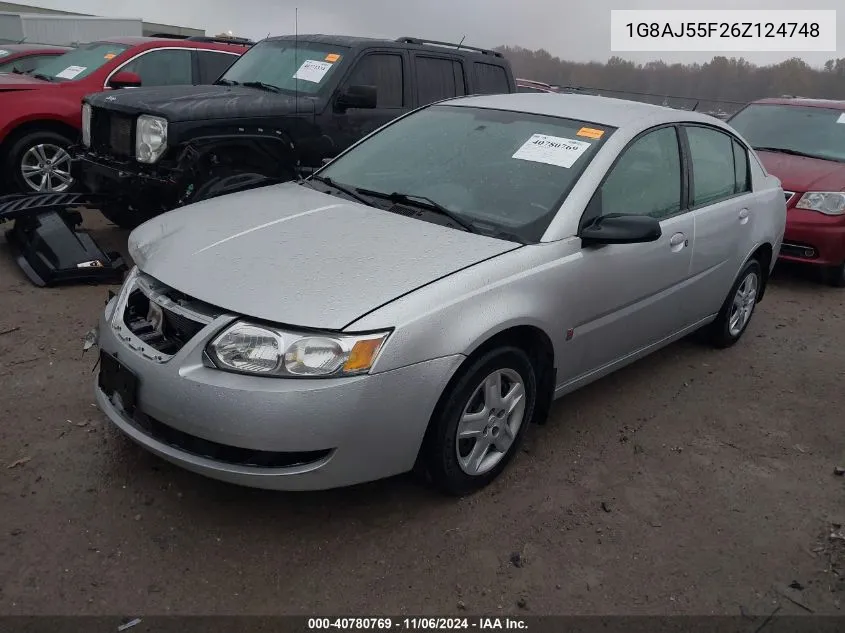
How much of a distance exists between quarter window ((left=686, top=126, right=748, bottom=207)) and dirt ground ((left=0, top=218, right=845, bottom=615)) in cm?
127

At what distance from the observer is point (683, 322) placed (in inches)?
166

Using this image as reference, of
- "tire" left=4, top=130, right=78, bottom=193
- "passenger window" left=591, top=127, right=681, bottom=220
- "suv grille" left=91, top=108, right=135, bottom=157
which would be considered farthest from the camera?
"tire" left=4, top=130, right=78, bottom=193

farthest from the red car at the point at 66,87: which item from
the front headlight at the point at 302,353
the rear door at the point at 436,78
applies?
the front headlight at the point at 302,353

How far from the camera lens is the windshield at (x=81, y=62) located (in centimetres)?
746

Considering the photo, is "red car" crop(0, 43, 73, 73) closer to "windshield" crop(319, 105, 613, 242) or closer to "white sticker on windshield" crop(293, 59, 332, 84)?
"white sticker on windshield" crop(293, 59, 332, 84)

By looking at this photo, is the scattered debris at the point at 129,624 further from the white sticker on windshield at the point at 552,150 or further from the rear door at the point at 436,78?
the rear door at the point at 436,78

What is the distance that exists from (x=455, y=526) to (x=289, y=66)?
15.9ft

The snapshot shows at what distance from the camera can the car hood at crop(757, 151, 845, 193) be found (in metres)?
6.51

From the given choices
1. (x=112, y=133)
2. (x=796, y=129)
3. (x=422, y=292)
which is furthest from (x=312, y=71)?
(x=796, y=129)

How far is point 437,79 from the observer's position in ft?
22.1

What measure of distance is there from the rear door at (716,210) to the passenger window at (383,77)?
9.73 ft

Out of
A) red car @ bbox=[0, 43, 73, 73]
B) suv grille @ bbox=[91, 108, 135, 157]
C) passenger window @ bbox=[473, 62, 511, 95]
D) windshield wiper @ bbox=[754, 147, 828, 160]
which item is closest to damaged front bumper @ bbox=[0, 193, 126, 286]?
suv grille @ bbox=[91, 108, 135, 157]

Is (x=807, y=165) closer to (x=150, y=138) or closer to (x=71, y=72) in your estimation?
(x=150, y=138)

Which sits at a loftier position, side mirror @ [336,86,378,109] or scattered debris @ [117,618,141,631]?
side mirror @ [336,86,378,109]
